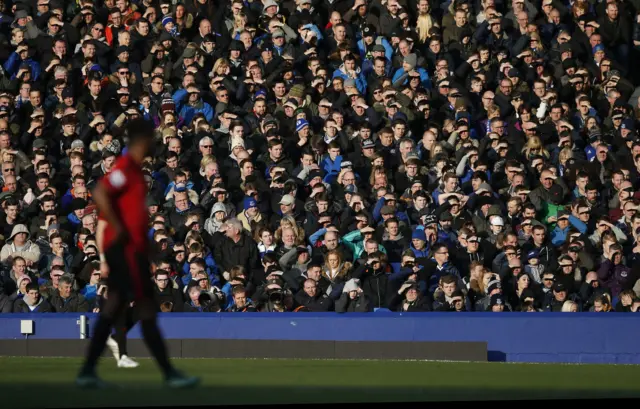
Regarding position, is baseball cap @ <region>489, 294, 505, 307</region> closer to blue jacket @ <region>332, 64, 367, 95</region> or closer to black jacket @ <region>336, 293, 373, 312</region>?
black jacket @ <region>336, 293, 373, 312</region>

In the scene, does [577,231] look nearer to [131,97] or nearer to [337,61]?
[337,61]

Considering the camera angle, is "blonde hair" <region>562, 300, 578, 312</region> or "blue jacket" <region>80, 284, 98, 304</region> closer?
"blonde hair" <region>562, 300, 578, 312</region>

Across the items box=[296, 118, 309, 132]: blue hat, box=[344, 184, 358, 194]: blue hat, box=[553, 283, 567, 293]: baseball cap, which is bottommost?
box=[553, 283, 567, 293]: baseball cap

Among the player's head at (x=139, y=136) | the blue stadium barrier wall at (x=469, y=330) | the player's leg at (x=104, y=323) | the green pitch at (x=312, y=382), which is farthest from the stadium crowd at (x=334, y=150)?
the player's head at (x=139, y=136)

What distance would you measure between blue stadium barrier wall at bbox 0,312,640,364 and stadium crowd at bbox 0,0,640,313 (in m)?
0.60

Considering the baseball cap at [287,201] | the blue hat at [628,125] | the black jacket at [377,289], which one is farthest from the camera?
the blue hat at [628,125]

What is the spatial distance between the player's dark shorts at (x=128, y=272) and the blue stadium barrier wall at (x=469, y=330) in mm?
6668

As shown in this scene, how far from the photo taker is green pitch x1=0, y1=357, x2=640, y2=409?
9.23m

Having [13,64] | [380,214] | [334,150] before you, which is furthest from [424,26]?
[13,64]

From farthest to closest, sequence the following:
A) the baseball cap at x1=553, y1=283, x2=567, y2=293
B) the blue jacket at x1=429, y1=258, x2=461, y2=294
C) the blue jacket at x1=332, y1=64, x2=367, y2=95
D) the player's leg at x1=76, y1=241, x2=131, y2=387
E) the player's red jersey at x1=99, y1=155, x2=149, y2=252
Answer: the blue jacket at x1=332, y1=64, x2=367, y2=95, the blue jacket at x1=429, y1=258, x2=461, y2=294, the baseball cap at x1=553, y1=283, x2=567, y2=293, the player's leg at x1=76, y1=241, x2=131, y2=387, the player's red jersey at x1=99, y1=155, x2=149, y2=252

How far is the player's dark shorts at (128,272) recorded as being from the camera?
30.0 ft

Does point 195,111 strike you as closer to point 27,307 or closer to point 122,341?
point 27,307

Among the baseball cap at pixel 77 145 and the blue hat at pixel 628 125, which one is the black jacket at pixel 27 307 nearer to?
the baseball cap at pixel 77 145

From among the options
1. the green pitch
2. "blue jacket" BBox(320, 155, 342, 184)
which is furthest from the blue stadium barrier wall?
"blue jacket" BBox(320, 155, 342, 184)
